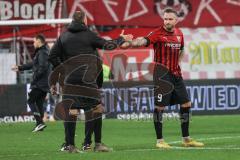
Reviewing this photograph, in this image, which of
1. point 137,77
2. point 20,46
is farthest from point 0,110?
point 137,77

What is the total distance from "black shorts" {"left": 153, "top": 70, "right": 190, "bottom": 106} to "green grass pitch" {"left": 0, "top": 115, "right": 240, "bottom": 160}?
79 centimetres

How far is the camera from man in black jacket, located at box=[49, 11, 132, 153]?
12.6m

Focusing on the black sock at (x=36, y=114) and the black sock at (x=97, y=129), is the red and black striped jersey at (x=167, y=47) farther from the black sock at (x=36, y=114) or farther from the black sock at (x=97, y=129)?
the black sock at (x=36, y=114)

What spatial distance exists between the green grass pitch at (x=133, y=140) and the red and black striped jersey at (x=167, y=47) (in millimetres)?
1397

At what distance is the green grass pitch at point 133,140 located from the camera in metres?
11.9

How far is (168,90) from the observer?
13781mm

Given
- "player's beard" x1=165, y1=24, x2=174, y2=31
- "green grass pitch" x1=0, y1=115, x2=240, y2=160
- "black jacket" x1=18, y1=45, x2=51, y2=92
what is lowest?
"green grass pitch" x1=0, y1=115, x2=240, y2=160

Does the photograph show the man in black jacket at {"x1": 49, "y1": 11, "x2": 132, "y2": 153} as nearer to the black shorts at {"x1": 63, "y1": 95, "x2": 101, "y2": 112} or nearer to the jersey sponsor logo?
the black shorts at {"x1": 63, "y1": 95, "x2": 101, "y2": 112}

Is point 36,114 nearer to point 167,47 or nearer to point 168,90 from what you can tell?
point 168,90

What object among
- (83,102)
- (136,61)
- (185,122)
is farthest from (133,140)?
(136,61)

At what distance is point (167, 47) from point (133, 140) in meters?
2.93

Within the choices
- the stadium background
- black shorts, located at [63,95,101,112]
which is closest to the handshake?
black shorts, located at [63,95,101,112]

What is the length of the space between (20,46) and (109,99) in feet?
11.0

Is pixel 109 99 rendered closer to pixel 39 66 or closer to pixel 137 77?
pixel 137 77
